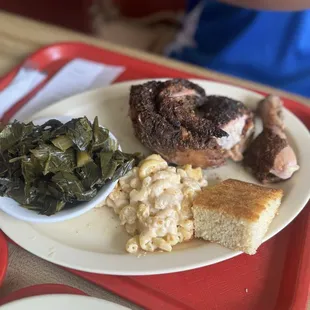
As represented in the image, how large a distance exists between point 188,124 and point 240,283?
42 cm

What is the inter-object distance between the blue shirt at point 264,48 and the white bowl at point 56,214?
999 mm

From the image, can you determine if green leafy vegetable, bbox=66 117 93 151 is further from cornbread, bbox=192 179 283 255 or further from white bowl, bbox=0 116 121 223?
cornbread, bbox=192 179 283 255

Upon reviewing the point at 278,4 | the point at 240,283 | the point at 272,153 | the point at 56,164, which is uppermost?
the point at 278,4

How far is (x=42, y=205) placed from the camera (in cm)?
116

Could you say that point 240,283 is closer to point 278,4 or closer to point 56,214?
point 56,214

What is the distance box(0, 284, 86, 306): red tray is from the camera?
1.07 meters

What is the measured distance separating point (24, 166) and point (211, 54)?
3.80 ft

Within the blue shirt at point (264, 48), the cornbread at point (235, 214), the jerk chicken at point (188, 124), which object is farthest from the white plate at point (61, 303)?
the blue shirt at point (264, 48)

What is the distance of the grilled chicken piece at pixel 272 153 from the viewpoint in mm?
1269

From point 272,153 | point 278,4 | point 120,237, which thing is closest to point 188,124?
point 272,153

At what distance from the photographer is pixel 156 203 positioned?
115 centimetres

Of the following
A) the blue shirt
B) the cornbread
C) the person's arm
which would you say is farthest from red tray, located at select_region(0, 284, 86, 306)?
the blue shirt

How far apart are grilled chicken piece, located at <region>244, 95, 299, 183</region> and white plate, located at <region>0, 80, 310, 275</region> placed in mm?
29

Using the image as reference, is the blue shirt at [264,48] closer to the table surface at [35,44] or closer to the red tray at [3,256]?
the table surface at [35,44]
